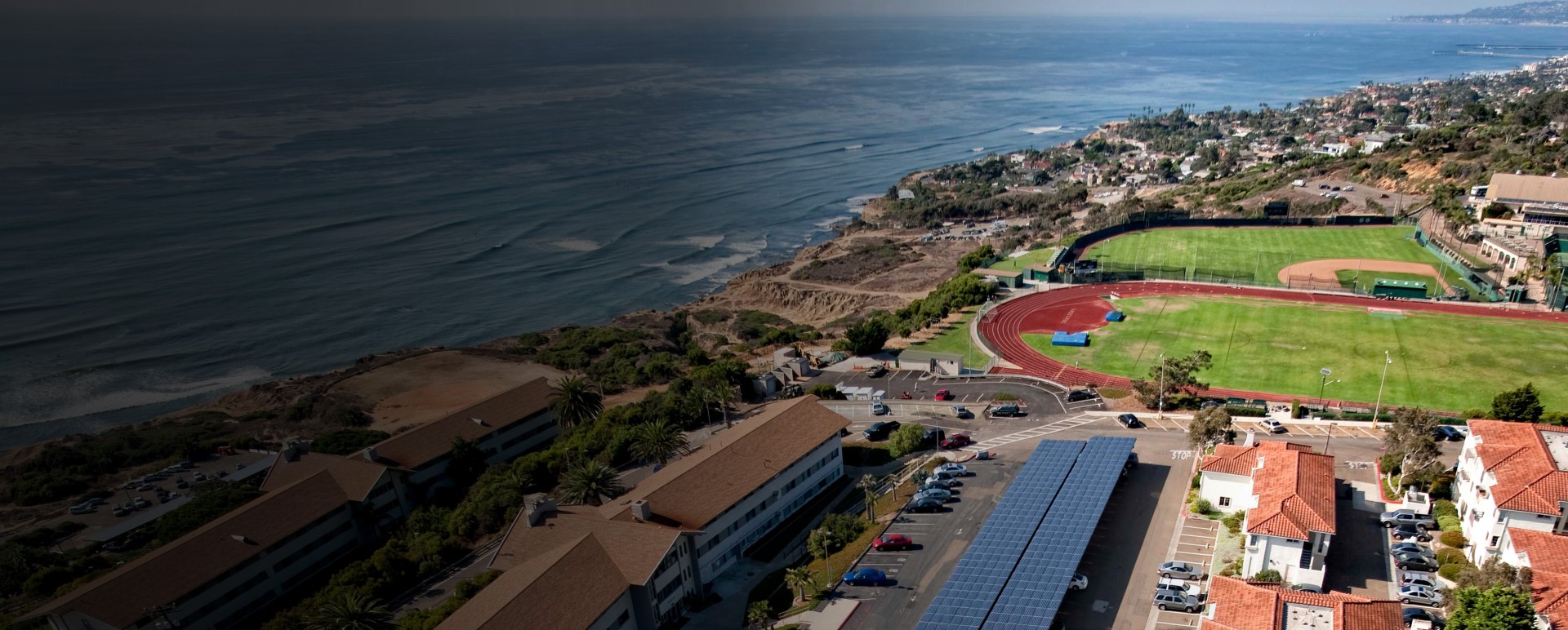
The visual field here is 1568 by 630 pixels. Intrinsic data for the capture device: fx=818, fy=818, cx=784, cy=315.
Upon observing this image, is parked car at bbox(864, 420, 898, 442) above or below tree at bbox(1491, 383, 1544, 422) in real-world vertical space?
below

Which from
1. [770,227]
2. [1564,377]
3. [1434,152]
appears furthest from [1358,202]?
[770,227]

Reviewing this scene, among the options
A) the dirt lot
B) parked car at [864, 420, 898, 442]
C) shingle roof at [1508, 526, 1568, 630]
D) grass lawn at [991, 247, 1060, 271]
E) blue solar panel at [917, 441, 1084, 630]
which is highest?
shingle roof at [1508, 526, 1568, 630]

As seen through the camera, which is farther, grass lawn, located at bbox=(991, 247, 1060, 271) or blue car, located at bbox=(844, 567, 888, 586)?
grass lawn, located at bbox=(991, 247, 1060, 271)

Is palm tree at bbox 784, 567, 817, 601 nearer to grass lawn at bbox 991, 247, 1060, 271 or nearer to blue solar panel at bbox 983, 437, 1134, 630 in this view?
blue solar panel at bbox 983, 437, 1134, 630

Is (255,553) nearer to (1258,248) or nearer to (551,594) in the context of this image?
(551,594)

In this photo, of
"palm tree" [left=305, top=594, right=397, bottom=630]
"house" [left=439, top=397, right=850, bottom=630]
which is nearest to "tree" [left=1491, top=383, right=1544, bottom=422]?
"house" [left=439, top=397, right=850, bottom=630]

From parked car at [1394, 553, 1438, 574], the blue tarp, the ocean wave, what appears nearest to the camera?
parked car at [1394, 553, 1438, 574]
